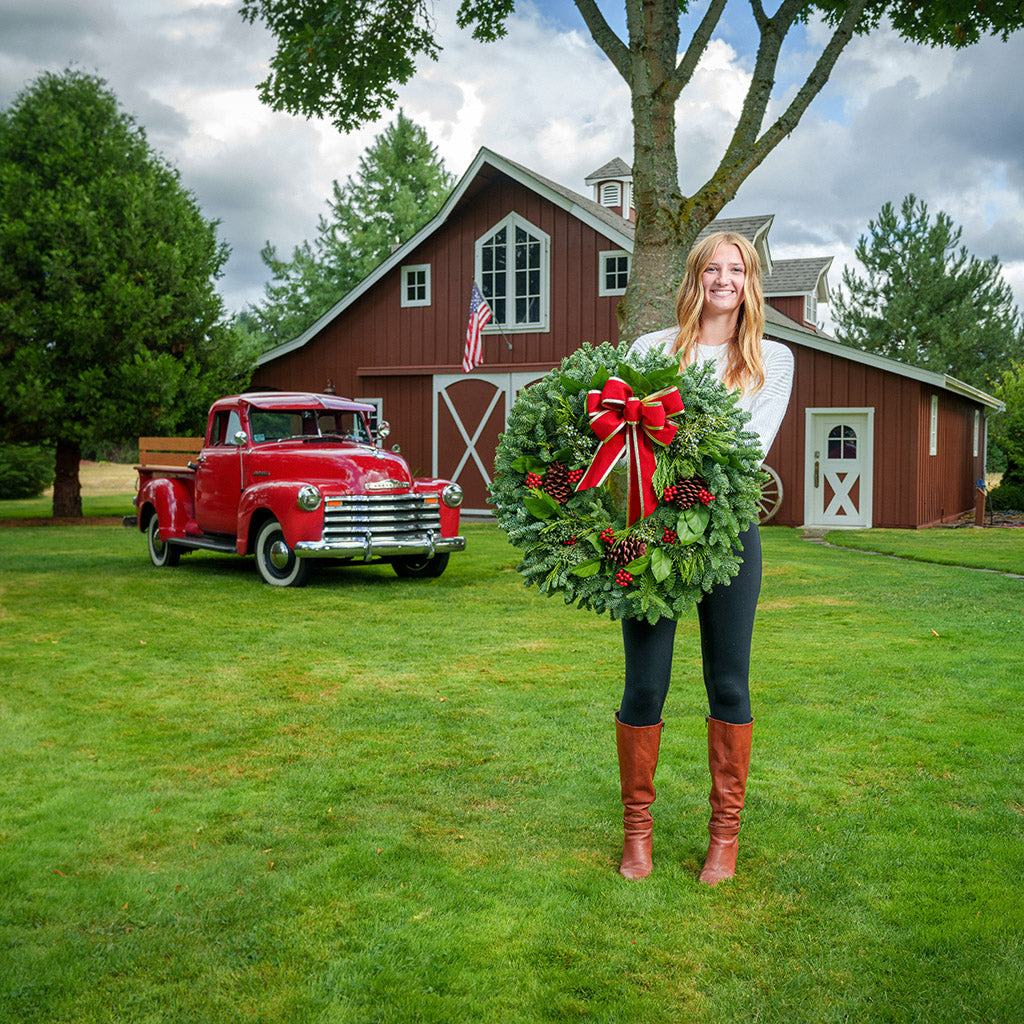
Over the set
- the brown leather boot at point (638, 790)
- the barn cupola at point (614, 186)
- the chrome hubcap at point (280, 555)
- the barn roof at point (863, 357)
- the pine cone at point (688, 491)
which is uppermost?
the barn cupola at point (614, 186)

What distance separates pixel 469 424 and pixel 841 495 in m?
6.92

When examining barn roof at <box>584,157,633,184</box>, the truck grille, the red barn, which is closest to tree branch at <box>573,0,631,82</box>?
the truck grille

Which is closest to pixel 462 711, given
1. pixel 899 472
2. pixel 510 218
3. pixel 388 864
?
Answer: pixel 388 864

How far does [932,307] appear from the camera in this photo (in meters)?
37.4

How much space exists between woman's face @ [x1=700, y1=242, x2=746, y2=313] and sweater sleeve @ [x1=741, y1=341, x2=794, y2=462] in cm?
19

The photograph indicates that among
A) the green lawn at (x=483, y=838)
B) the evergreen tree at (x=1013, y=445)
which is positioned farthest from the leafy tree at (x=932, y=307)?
the green lawn at (x=483, y=838)

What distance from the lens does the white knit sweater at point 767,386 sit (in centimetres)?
319

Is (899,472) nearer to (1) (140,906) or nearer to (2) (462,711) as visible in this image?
(2) (462,711)

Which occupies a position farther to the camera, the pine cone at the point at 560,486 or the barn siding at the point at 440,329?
the barn siding at the point at 440,329

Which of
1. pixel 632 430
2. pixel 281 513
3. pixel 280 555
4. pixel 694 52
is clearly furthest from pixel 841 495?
pixel 632 430

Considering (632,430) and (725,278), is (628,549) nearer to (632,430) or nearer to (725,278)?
(632,430)

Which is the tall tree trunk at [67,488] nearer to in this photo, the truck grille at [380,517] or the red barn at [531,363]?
the red barn at [531,363]

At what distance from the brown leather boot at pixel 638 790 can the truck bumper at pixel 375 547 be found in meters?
6.71

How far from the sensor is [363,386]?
21.5 m
